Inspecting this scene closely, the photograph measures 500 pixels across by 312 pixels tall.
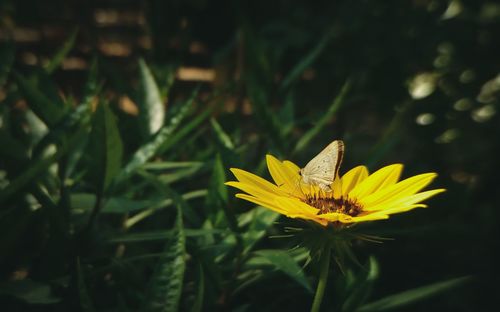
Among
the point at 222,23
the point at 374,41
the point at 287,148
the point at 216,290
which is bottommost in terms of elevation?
the point at 216,290

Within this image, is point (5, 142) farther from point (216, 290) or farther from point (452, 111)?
point (452, 111)

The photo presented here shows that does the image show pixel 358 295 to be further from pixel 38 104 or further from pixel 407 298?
pixel 38 104

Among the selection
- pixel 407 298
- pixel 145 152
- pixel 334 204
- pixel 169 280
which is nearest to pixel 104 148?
pixel 145 152

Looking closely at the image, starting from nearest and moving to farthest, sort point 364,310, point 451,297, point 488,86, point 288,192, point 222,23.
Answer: point 288,192, point 364,310, point 451,297, point 488,86, point 222,23

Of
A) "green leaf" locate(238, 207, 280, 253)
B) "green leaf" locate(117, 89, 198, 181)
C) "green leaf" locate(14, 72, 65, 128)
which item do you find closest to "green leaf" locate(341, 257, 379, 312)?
"green leaf" locate(238, 207, 280, 253)

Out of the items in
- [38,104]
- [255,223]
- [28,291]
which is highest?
[38,104]

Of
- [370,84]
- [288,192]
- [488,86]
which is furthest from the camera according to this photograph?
[488,86]

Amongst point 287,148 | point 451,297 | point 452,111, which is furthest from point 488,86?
point 287,148
